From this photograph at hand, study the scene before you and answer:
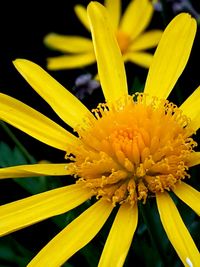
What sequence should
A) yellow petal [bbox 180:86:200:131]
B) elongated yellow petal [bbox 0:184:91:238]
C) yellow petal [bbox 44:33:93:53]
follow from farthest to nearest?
yellow petal [bbox 44:33:93:53]
yellow petal [bbox 180:86:200:131]
elongated yellow petal [bbox 0:184:91:238]

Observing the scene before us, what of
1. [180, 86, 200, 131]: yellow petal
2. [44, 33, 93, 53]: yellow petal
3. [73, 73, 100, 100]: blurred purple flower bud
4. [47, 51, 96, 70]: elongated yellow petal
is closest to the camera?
[180, 86, 200, 131]: yellow petal

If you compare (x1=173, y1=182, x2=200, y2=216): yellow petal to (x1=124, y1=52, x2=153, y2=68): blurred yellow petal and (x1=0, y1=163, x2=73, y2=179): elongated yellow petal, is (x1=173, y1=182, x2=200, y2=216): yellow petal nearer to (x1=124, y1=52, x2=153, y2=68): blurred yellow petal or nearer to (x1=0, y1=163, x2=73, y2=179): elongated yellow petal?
(x1=0, y1=163, x2=73, y2=179): elongated yellow petal

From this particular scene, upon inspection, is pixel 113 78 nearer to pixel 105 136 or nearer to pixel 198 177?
pixel 105 136

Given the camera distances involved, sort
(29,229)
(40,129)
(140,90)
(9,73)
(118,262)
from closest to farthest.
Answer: (118,262) < (40,129) < (140,90) < (29,229) < (9,73)

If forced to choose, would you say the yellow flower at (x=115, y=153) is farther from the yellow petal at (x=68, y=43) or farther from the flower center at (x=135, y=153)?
the yellow petal at (x=68, y=43)

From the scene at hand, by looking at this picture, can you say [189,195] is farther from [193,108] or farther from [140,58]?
[140,58]

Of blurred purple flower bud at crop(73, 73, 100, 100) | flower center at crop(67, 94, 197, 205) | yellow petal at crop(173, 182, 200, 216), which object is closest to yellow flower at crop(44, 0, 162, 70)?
blurred purple flower bud at crop(73, 73, 100, 100)

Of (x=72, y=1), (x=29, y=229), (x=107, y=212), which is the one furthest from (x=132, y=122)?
(x=72, y=1)
